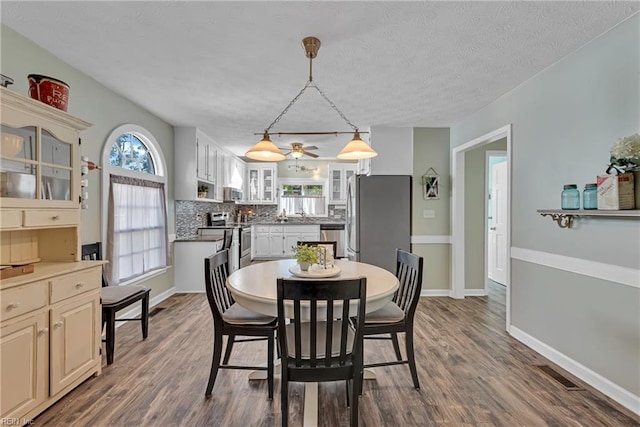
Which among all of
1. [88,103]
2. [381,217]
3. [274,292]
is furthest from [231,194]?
[274,292]

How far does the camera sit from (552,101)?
2.79m

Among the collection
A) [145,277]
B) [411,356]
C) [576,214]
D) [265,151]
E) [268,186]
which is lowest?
[411,356]

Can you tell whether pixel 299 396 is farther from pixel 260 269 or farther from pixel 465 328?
pixel 465 328

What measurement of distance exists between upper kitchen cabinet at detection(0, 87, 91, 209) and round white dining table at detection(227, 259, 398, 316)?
1.28 meters

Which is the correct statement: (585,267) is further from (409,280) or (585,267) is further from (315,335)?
(315,335)

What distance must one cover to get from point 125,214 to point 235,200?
11.9ft

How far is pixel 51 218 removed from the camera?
2.17 meters

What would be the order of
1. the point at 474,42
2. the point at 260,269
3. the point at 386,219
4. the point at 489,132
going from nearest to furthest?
the point at 474,42 → the point at 260,269 → the point at 489,132 → the point at 386,219

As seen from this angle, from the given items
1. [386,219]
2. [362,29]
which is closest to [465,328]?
[386,219]

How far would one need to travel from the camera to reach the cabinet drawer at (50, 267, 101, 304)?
2.04 m

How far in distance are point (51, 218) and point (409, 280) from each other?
8.15 ft

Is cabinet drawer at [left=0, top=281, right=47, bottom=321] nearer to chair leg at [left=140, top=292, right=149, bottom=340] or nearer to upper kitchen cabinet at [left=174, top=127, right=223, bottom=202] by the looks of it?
chair leg at [left=140, top=292, right=149, bottom=340]

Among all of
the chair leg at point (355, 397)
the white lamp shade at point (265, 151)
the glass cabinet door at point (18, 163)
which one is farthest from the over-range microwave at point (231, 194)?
the chair leg at point (355, 397)

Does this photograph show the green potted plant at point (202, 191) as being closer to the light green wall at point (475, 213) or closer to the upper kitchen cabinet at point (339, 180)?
the upper kitchen cabinet at point (339, 180)
